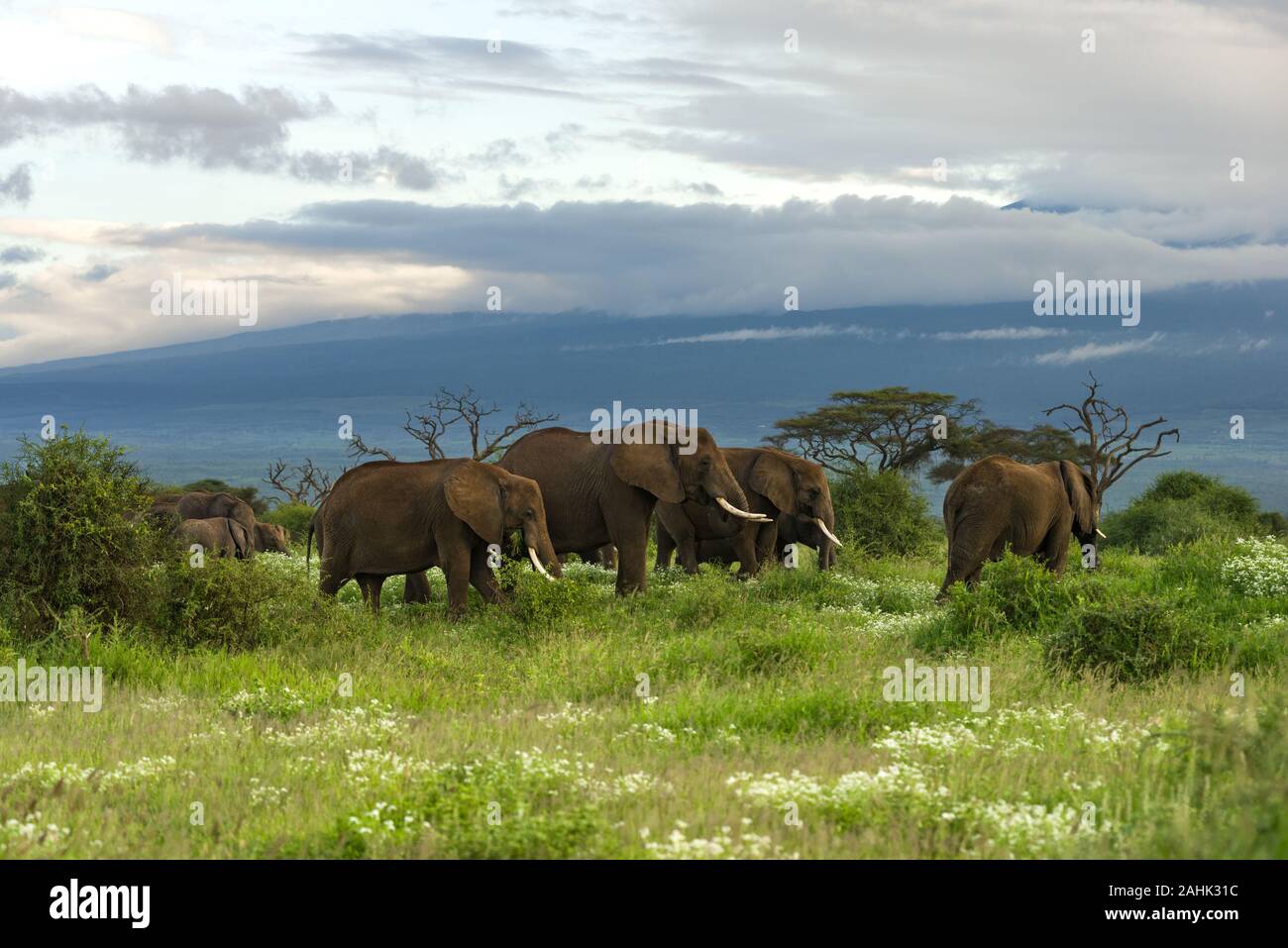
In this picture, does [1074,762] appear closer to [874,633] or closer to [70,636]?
[874,633]

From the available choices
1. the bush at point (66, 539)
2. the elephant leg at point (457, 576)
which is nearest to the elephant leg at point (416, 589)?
the elephant leg at point (457, 576)

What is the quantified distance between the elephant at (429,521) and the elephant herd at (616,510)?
2cm

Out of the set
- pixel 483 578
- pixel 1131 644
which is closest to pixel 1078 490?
pixel 1131 644

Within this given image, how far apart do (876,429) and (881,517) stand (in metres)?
32.5

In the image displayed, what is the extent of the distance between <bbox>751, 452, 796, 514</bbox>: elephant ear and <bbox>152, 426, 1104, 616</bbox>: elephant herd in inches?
1.0

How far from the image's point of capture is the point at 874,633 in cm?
1727

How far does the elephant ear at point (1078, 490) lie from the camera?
22359 mm

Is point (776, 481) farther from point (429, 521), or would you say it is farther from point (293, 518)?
point (293, 518)

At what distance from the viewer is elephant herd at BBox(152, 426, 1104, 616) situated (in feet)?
62.9

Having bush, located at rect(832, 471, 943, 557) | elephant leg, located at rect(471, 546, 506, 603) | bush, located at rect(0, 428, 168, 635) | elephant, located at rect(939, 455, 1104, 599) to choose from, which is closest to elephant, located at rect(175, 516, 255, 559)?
elephant leg, located at rect(471, 546, 506, 603)

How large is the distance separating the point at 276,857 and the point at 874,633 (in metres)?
10.3

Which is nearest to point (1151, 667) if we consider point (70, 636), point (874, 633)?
point (874, 633)

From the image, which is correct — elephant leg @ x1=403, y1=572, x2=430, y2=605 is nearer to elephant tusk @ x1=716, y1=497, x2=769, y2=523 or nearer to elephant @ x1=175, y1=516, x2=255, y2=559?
elephant tusk @ x1=716, y1=497, x2=769, y2=523

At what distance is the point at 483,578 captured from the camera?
19.8 metres
